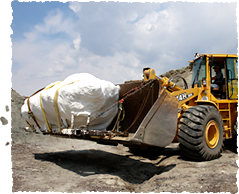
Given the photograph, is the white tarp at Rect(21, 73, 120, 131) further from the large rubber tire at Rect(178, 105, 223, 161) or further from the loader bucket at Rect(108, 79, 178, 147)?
the large rubber tire at Rect(178, 105, 223, 161)

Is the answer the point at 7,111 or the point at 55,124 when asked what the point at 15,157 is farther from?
the point at 7,111

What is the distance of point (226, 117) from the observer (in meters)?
5.46

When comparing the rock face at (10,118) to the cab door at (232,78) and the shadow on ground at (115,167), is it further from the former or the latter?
the cab door at (232,78)

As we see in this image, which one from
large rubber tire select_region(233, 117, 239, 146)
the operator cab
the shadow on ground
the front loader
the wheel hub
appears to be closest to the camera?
the front loader

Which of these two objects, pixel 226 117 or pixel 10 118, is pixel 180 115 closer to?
pixel 226 117

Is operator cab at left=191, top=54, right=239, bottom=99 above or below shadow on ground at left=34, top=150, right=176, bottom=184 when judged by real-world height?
above

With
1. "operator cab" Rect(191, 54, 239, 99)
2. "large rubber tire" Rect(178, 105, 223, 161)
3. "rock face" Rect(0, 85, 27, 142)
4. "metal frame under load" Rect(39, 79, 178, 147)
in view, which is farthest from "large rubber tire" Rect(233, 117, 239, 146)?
"rock face" Rect(0, 85, 27, 142)

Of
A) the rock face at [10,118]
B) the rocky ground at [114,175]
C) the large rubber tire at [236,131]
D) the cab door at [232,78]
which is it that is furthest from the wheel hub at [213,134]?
the rock face at [10,118]

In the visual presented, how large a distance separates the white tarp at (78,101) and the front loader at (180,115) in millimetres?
208

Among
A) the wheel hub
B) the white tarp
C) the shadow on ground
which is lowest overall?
the shadow on ground

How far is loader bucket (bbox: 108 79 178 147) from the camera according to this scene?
3.43 metres

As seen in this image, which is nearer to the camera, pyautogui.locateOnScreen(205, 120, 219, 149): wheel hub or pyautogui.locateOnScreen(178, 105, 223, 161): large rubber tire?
pyautogui.locateOnScreen(178, 105, 223, 161): large rubber tire

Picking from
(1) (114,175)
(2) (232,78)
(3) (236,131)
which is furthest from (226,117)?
(1) (114,175)

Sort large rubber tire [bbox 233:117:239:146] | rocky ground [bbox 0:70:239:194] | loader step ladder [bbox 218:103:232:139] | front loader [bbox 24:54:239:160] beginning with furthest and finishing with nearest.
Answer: loader step ladder [bbox 218:103:232:139]
large rubber tire [bbox 233:117:239:146]
front loader [bbox 24:54:239:160]
rocky ground [bbox 0:70:239:194]
